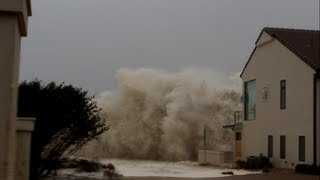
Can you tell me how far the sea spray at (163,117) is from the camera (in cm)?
6234

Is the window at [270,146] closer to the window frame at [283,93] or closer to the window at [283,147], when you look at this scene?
the window at [283,147]

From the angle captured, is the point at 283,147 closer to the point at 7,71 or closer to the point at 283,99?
the point at 283,99

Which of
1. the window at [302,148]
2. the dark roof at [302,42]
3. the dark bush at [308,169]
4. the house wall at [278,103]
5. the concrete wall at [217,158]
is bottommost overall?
the dark bush at [308,169]

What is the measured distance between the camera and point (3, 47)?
24.9ft

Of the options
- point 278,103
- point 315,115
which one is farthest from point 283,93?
point 315,115

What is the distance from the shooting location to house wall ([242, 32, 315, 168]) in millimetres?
33281

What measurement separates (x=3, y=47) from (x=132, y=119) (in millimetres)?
62530

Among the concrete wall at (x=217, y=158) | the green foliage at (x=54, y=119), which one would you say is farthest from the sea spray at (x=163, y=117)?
the green foliage at (x=54, y=119)

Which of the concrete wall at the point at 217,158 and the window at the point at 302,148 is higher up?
the window at the point at 302,148

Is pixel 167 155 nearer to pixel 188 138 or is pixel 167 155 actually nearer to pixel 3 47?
pixel 188 138

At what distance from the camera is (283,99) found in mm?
36375

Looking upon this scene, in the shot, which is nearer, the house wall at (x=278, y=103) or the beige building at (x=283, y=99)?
the beige building at (x=283, y=99)

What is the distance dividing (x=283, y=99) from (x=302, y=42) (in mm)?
3744

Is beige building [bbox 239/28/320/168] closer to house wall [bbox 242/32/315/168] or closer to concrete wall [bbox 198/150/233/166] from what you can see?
house wall [bbox 242/32/315/168]
